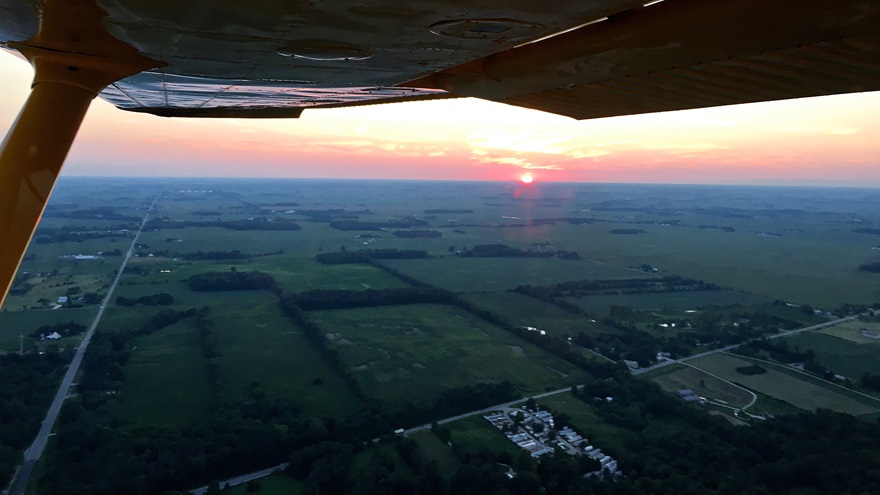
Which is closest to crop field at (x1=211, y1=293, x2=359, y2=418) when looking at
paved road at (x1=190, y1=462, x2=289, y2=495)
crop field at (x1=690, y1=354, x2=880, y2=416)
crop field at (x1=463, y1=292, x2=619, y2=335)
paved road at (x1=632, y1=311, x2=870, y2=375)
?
paved road at (x1=190, y1=462, x2=289, y2=495)

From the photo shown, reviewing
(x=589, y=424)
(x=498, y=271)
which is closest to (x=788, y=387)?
(x=589, y=424)

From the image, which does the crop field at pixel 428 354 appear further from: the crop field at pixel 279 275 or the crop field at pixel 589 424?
the crop field at pixel 279 275

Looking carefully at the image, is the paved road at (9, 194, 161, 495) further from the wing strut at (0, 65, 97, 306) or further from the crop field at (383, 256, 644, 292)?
the crop field at (383, 256, 644, 292)

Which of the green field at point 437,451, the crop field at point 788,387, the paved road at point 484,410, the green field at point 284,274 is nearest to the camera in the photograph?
the green field at point 437,451

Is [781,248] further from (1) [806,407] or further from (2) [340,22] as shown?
(2) [340,22]

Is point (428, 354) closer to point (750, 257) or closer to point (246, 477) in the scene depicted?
point (246, 477)

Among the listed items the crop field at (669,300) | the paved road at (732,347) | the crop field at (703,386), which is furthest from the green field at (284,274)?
the crop field at (703,386)
